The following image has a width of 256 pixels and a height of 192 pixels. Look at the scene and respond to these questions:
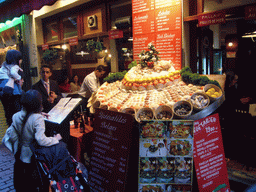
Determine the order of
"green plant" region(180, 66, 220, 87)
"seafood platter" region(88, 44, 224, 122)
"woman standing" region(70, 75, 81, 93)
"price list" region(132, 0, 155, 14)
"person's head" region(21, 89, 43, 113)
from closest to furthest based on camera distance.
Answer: "person's head" region(21, 89, 43, 113), "seafood platter" region(88, 44, 224, 122), "green plant" region(180, 66, 220, 87), "price list" region(132, 0, 155, 14), "woman standing" region(70, 75, 81, 93)

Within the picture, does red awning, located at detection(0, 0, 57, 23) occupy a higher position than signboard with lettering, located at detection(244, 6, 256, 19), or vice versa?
red awning, located at detection(0, 0, 57, 23)

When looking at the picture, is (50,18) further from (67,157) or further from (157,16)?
(67,157)

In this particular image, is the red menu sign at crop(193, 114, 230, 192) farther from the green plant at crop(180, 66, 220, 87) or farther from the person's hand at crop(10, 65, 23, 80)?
the person's hand at crop(10, 65, 23, 80)

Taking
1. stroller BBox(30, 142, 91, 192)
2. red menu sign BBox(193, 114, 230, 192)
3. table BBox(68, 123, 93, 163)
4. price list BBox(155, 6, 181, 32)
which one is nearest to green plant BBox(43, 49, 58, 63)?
price list BBox(155, 6, 181, 32)

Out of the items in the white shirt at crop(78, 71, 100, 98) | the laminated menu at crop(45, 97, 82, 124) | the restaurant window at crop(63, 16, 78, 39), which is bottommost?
the laminated menu at crop(45, 97, 82, 124)

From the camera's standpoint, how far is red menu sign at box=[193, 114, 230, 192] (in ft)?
9.61

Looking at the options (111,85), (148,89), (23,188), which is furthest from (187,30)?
(23,188)

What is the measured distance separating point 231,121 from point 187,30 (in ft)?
8.09

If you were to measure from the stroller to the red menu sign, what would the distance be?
175 cm

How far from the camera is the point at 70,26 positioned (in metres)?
8.44

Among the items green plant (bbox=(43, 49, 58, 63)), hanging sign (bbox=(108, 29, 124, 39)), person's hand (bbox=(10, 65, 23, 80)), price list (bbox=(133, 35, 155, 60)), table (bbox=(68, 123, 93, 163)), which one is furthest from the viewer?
green plant (bbox=(43, 49, 58, 63))

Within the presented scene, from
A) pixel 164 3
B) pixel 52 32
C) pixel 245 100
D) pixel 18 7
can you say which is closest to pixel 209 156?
pixel 245 100

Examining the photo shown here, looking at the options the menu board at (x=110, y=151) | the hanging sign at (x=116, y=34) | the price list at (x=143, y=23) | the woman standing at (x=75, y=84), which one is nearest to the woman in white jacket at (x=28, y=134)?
the menu board at (x=110, y=151)

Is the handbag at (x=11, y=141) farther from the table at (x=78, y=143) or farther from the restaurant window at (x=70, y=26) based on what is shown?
the restaurant window at (x=70, y=26)
